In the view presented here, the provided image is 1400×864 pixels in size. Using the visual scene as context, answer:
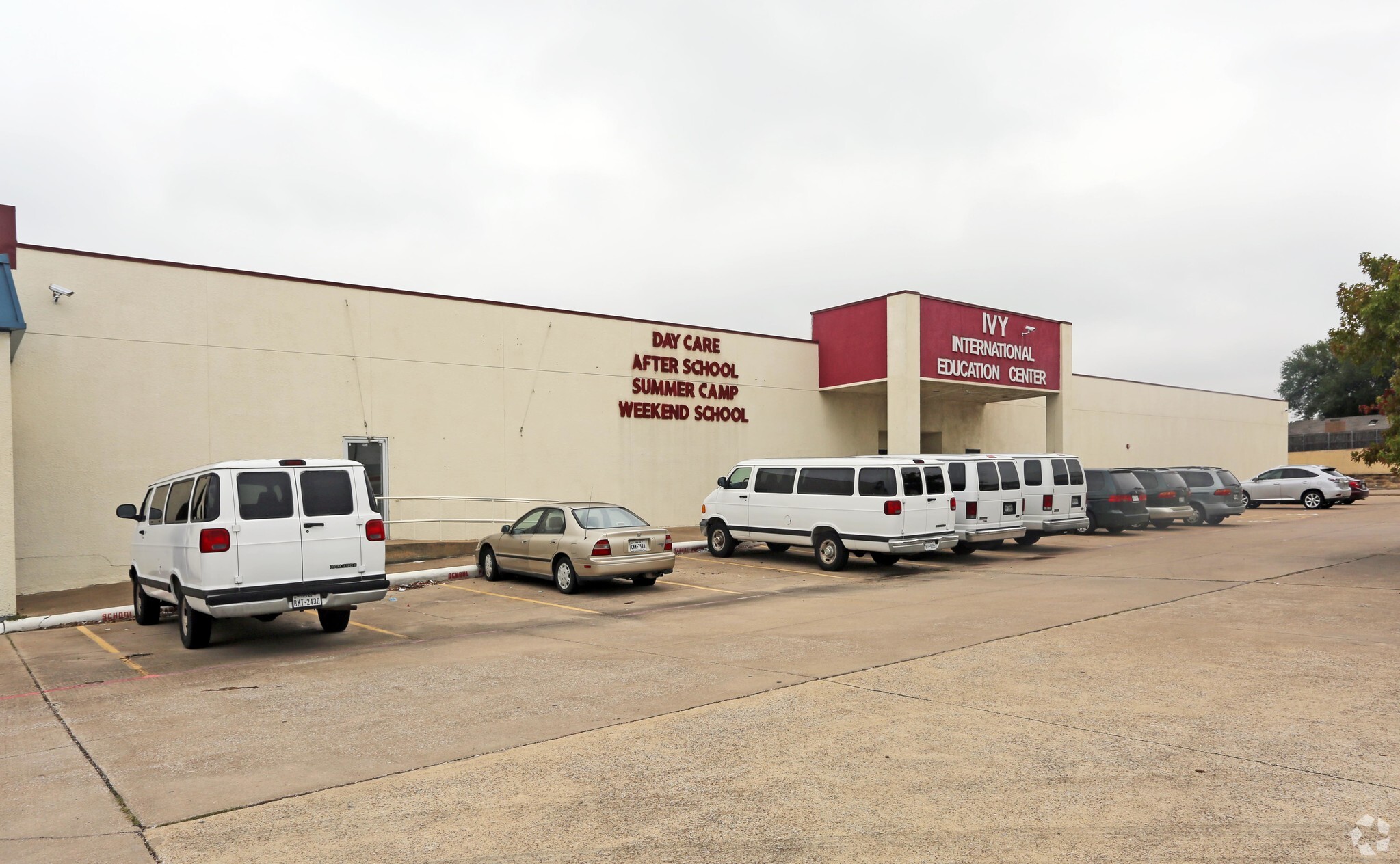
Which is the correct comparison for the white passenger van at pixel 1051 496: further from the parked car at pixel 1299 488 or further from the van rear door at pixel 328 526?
the parked car at pixel 1299 488

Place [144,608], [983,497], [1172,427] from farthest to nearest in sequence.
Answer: [1172,427]
[983,497]
[144,608]

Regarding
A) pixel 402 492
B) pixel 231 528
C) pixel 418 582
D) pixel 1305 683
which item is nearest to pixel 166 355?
pixel 402 492

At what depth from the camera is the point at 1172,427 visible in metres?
42.8

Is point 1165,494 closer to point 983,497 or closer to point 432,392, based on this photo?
point 983,497

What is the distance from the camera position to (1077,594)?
13.6m

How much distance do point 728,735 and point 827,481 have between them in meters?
11.3

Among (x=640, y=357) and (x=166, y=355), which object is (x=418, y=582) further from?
(x=640, y=357)

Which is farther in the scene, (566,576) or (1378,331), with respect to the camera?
(1378,331)

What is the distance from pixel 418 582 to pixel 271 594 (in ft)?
21.2

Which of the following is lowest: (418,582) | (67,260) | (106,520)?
(418,582)

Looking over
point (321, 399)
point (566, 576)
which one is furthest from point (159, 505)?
point (321, 399)

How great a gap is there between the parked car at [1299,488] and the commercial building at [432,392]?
10004 mm

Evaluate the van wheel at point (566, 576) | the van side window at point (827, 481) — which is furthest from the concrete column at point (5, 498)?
the van side window at point (827, 481)

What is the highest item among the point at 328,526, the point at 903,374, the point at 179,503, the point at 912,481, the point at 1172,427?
the point at 903,374
